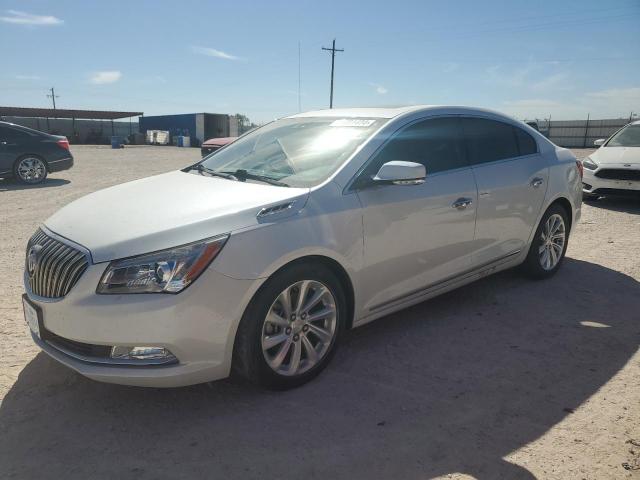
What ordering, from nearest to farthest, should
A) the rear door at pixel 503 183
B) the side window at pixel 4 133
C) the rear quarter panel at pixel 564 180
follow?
the rear door at pixel 503 183 → the rear quarter panel at pixel 564 180 → the side window at pixel 4 133

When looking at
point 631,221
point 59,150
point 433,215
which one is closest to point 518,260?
point 433,215

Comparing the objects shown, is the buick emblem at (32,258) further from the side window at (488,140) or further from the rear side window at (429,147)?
the side window at (488,140)

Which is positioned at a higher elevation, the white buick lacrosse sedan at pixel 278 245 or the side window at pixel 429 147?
the side window at pixel 429 147

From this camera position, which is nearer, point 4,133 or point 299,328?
point 299,328

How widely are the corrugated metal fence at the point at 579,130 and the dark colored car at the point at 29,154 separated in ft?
111

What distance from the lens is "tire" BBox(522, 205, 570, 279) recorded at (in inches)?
190

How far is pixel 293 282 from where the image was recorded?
2.84 m

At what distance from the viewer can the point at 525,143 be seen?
4.68 meters

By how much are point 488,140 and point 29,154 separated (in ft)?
36.7

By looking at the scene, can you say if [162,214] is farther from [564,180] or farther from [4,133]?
[4,133]

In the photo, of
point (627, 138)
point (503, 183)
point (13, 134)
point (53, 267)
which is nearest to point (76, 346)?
point (53, 267)

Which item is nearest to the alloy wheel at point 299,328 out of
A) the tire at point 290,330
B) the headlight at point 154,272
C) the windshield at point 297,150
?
the tire at point 290,330

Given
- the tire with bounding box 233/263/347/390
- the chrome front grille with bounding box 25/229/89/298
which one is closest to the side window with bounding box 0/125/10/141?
the chrome front grille with bounding box 25/229/89/298

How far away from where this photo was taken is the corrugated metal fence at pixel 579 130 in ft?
121
